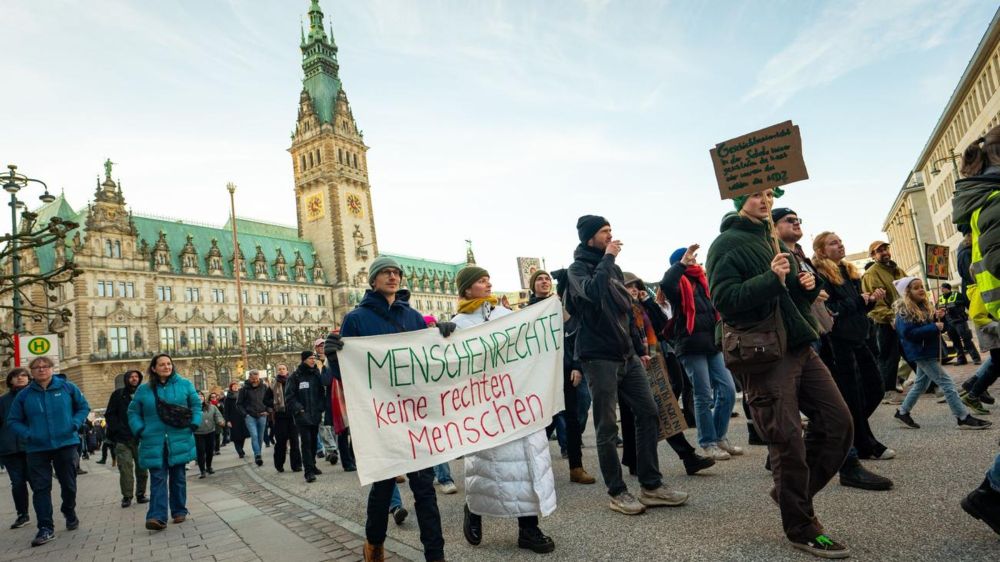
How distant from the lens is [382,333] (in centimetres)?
473

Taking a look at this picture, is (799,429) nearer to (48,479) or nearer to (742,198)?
(742,198)

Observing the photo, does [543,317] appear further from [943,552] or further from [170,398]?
[170,398]

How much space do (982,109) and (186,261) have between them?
255 ft

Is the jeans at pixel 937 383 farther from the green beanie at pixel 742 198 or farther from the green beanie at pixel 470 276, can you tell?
the green beanie at pixel 470 276

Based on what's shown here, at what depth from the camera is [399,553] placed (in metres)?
4.70

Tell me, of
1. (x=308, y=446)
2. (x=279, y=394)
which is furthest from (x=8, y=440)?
(x=279, y=394)

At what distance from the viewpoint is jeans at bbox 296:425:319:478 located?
393 inches

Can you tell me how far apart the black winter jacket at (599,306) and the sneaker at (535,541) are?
1.50 metres

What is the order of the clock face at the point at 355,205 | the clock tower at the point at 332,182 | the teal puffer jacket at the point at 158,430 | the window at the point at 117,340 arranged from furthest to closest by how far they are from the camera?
the clock face at the point at 355,205
the clock tower at the point at 332,182
the window at the point at 117,340
the teal puffer jacket at the point at 158,430

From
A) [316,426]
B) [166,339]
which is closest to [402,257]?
[166,339]

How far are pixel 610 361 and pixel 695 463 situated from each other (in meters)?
1.68

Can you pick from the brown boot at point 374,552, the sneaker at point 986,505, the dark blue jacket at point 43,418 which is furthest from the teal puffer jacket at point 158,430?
the sneaker at point 986,505

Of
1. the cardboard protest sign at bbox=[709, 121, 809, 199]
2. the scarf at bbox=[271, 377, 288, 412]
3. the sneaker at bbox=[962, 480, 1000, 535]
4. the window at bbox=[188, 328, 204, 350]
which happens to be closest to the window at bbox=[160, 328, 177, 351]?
the window at bbox=[188, 328, 204, 350]

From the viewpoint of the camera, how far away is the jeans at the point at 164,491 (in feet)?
23.4
